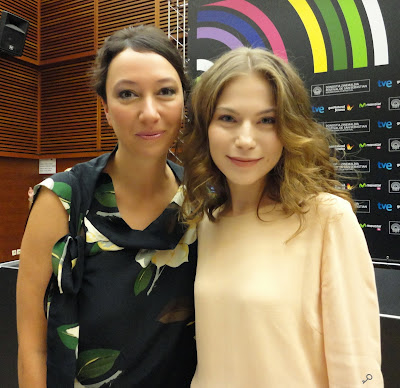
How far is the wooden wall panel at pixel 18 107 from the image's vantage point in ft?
16.4

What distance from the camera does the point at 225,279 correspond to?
42.8 inches

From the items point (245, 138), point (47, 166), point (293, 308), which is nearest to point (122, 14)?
A: point (47, 166)

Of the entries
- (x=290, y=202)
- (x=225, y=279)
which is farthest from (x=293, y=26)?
(x=225, y=279)

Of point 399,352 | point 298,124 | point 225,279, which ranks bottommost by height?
point 399,352

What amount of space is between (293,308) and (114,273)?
0.55 metres

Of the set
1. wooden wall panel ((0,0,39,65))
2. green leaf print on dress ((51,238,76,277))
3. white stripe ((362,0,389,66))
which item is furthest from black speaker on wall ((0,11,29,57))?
green leaf print on dress ((51,238,76,277))

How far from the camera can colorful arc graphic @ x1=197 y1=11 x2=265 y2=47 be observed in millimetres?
2652

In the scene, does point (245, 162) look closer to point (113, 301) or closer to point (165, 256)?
point (165, 256)

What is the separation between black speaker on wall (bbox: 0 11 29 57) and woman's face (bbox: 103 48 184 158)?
4.08 metres

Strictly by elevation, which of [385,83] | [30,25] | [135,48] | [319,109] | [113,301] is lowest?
[113,301]

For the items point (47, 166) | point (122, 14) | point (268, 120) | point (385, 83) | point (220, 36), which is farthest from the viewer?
point (47, 166)

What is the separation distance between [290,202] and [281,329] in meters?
0.34

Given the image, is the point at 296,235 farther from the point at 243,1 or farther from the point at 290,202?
the point at 243,1

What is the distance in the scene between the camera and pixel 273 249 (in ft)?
3.48
